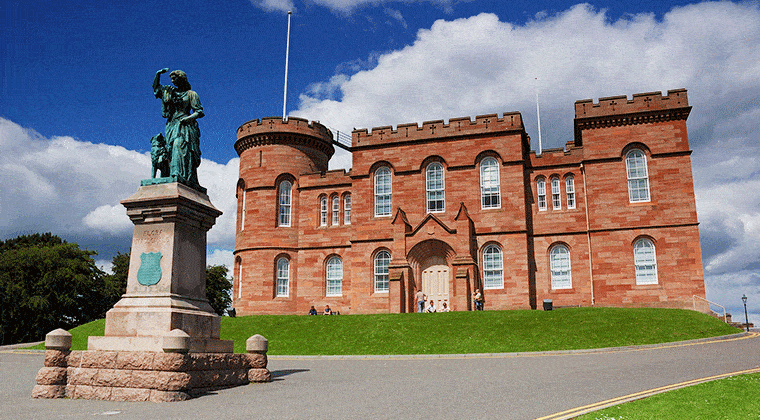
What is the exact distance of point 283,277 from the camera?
3809 centimetres

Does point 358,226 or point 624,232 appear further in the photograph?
point 358,226

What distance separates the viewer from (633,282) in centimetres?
3102

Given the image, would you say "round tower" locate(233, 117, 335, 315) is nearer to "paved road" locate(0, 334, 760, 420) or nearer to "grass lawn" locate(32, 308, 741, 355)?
"grass lawn" locate(32, 308, 741, 355)

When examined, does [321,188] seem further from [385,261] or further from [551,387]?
[551,387]

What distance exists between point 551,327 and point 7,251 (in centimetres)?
4853

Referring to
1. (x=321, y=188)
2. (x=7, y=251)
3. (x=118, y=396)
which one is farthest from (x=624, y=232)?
(x=7, y=251)

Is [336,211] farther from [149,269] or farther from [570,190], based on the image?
[149,269]

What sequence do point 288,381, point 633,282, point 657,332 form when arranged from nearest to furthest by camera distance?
point 288,381 < point 657,332 < point 633,282

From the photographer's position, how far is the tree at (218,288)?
60741mm

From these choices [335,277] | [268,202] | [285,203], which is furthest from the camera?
[285,203]

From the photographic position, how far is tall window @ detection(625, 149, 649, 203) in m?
32.0

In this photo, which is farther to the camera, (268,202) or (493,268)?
(268,202)

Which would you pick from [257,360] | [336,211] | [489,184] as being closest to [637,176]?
[489,184]

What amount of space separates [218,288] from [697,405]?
59507 millimetres
